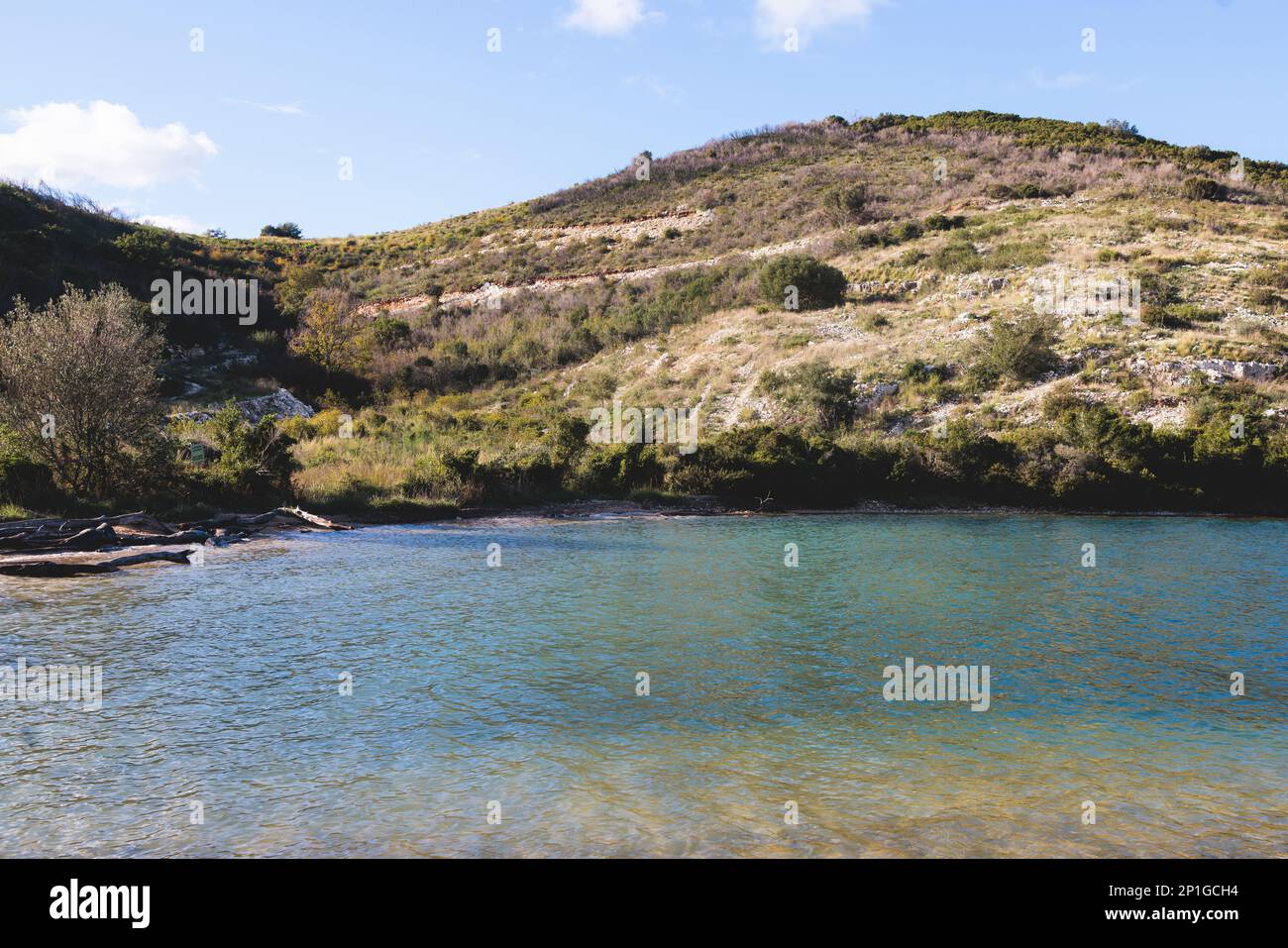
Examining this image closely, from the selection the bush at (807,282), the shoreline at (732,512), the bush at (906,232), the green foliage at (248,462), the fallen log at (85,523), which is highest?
the bush at (906,232)

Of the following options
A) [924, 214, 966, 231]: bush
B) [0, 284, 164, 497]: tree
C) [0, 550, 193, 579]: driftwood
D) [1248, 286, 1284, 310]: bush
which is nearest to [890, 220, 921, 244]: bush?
[924, 214, 966, 231]: bush

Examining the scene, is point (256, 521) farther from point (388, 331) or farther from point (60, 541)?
point (388, 331)

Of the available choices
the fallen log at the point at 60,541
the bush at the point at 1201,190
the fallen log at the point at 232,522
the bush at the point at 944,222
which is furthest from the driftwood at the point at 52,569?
the bush at the point at 1201,190

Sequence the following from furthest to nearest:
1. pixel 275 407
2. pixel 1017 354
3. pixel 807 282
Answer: pixel 807 282, pixel 275 407, pixel 1017 354

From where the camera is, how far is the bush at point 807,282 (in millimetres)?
44906

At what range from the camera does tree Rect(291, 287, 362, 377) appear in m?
43.2

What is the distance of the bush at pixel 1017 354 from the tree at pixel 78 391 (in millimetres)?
27487

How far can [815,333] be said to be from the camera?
40594 mm

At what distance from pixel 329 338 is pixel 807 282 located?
23.7 m

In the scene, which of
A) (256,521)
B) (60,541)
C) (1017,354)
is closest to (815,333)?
(1017,354)

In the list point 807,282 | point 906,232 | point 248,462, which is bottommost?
point 248,462

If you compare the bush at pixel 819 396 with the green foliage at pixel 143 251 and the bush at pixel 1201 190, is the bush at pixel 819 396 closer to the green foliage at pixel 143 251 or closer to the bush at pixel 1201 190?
the bush at pixel 1201 190
